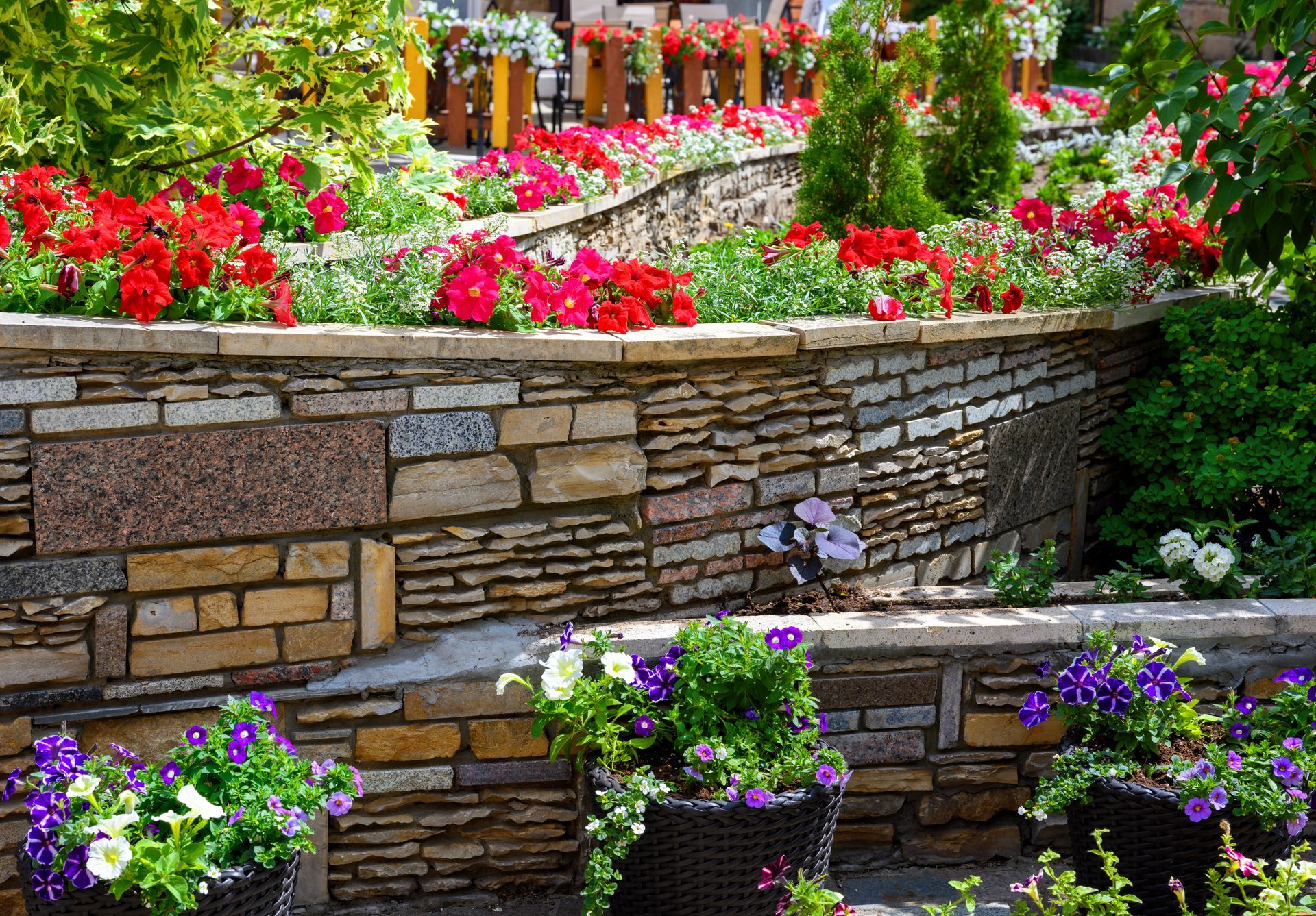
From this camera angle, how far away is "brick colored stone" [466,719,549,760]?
124 inches

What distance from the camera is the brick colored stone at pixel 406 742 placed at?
3.11 meters

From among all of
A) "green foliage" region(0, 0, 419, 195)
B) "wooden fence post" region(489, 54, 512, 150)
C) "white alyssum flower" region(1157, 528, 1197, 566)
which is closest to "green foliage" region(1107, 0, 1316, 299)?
"white alyssum flower" region(1157, 528, 1197, 566)

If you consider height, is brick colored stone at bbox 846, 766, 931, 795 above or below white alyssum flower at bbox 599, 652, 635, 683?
below

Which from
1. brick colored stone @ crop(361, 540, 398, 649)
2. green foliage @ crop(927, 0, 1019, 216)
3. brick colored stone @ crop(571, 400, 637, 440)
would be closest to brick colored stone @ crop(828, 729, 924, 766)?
brick colored stone @ crop(571, 400, 637, 440)

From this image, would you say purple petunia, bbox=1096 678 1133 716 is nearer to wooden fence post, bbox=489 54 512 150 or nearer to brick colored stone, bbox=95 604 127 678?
brick colored stone, bbox=95 604 127 678

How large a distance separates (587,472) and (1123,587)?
159cm


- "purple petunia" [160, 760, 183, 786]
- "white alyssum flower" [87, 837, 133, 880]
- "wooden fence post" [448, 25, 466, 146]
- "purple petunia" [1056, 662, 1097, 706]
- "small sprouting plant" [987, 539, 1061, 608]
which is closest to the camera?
"white alyssum flower" [87, 837, 133, 880]

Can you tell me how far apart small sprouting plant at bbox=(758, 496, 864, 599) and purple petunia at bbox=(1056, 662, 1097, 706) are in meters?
0.68

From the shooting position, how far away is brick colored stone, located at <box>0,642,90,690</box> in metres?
2.84

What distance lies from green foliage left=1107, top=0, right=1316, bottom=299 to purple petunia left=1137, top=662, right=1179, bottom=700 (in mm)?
1466

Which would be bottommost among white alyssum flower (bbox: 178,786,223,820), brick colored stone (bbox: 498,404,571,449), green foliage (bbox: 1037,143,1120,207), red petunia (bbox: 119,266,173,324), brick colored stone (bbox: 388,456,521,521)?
white alyssum flower (bbox: 178,786,223,820)

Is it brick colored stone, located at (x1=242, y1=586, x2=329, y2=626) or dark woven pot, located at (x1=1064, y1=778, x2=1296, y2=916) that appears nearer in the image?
dark woven pot, located at (x1=1064, y1=778, x2=1296, y2=916)

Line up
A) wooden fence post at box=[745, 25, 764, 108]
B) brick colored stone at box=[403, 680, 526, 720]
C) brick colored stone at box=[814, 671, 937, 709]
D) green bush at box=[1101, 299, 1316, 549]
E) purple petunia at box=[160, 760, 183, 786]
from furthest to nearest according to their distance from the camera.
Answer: wooden fence post at box=[745, 25, 764, 108] → green bush at box=[1101, 299, 1316, 549] → brick colored stone at box=[814, 671, 937, 709] → brick colored stone at box=[403, 680, 526, 720] → purple petunia at box=[160, 760, 183, 786]

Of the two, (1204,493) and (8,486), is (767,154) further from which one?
(8,486)
